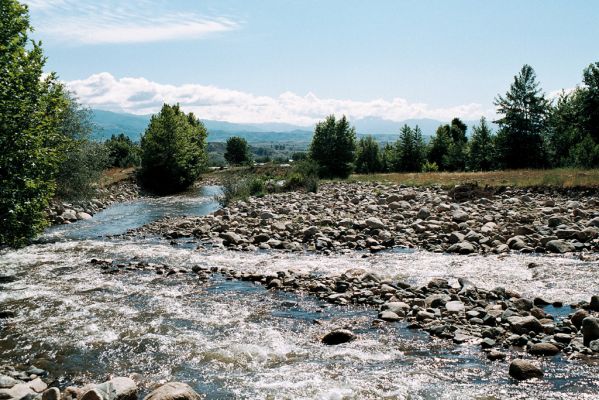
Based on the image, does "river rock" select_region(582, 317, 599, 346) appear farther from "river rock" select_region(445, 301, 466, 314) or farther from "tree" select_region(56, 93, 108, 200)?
"tree" select_region(56, 93, 108, 200)

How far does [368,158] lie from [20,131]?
8630 cm

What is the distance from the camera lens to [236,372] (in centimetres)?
777

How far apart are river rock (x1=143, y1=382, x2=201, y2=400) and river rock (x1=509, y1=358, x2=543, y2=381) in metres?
4.99

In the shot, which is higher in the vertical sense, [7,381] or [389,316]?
[389,316]

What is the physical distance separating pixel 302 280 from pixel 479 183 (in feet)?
78.7

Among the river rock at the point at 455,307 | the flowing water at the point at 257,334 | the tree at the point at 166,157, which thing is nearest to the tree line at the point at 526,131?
the tree at the point at 166,157

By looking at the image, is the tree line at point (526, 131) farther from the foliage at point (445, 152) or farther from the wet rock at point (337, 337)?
the wet rock at point (337, 337)

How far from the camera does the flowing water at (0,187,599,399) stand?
23.5ft

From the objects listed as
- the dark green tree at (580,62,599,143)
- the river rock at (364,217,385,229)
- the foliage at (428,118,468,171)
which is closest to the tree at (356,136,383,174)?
the foliage at (428,118,468,171)

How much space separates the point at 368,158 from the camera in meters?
96.2

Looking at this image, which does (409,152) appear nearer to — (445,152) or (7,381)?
(445,152)

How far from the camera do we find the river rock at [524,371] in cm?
713

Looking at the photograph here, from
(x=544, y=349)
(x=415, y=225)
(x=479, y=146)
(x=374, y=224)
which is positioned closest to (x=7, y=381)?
(x=544, y=349)

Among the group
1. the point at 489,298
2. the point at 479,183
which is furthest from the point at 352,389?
the point at 479,183
